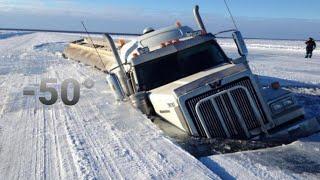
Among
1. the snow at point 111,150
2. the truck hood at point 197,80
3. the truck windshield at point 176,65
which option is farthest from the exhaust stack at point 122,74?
the truck hood at point 197,80

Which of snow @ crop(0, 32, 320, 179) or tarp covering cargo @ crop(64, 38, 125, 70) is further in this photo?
tarp covering cargo @ crop(64, 38, 125, 70)

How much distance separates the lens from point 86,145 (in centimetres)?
888

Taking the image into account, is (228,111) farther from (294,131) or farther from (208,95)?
(294,131)

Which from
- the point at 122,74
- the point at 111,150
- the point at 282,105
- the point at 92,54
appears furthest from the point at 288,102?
the point at 92,54

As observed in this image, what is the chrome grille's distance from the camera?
8.11 m

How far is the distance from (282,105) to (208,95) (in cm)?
146

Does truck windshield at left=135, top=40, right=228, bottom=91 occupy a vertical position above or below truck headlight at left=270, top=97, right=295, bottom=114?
above

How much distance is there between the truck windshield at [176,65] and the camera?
9781mm

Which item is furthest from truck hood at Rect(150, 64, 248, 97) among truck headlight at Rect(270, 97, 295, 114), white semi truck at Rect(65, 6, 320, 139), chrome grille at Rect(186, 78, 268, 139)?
truck headlight at Rect(270, 97, 295, 114)

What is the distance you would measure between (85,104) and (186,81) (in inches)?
212

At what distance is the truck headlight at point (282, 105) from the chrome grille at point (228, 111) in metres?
0.33

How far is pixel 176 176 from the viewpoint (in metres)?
6.76

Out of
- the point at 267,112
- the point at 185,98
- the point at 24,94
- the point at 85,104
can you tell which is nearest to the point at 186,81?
the point at 185,98

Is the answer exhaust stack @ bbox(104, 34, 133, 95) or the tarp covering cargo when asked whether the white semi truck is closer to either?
exhaust stack @ bbox(104, 34, 133, 95)
